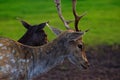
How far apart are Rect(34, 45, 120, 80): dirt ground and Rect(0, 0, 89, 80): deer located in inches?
126

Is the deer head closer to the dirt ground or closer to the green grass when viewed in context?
the dirt ground

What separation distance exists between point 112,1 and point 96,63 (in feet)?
26.4

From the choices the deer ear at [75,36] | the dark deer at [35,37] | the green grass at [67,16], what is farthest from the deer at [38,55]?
the green grass at [67,16]

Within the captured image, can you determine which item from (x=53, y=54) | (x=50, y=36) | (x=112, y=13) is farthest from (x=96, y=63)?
(x=112, y=13)

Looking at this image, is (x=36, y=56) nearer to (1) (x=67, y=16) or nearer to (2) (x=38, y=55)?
(2) (x=38, y=55)

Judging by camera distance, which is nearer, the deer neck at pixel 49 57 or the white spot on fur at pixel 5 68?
the white spot on fur at pixel 5 68

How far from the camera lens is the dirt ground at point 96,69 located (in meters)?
13.1

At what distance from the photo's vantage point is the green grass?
1723 centimetres

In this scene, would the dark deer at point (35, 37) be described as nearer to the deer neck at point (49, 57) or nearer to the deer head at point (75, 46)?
the deer head at point (75, 46)

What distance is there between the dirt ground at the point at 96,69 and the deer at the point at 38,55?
3191 mm

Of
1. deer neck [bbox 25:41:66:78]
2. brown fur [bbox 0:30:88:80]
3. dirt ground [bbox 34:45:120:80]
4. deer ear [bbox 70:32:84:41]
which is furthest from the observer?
dirt ground [bbox 34:45:120:80]

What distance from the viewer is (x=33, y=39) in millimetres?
11414

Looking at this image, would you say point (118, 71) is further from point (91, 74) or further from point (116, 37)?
point (116, 37)

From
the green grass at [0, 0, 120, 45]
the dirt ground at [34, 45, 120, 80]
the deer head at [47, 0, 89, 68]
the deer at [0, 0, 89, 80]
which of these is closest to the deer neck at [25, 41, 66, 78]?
the deer at [0, 0, 89, 80]
